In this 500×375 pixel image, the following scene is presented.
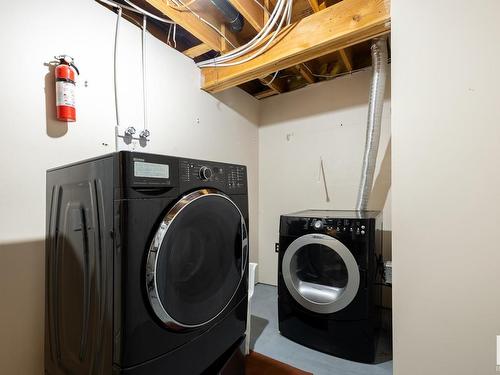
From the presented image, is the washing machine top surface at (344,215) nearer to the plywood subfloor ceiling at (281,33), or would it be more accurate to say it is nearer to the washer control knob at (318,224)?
the washer control knob at (318,224)

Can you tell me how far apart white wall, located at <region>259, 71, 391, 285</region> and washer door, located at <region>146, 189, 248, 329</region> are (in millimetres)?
1444

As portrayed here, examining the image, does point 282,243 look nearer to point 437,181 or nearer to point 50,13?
point 437,181

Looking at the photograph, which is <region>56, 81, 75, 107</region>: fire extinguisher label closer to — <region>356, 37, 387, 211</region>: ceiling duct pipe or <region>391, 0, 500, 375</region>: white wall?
<region>391, 0, 500, 375</region>: white wall

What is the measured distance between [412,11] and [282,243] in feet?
4.96

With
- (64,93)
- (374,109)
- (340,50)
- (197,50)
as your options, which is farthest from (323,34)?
(64,93)

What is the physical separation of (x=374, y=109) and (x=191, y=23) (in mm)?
1424

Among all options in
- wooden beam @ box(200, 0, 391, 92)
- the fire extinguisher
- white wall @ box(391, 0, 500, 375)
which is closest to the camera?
white wall @ box(391, 0, 500, 375)

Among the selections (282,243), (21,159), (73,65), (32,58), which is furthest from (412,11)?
(21,159)

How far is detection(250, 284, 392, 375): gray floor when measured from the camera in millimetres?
1355

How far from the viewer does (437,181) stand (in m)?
1.08

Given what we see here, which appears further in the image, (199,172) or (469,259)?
(469,259)

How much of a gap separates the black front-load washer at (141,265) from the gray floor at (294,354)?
0.64 meters

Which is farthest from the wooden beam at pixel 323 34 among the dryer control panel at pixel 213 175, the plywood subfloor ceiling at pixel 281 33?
the dryer control panel at pixel 213 175

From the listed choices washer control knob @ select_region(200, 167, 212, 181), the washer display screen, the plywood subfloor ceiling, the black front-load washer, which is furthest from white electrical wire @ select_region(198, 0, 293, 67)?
the washer display screen
